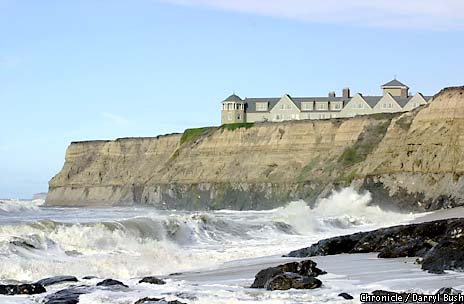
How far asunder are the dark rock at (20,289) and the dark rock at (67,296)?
524 mm

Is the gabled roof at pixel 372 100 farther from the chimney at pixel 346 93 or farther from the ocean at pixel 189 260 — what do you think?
the ocean at pixel 189 260

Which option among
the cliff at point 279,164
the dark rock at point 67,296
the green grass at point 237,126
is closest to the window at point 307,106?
the cliff at point 279,164

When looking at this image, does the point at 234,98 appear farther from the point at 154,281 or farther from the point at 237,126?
the point at 154,281

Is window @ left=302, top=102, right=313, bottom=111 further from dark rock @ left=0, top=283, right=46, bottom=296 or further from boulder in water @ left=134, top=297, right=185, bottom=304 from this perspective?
boulder in water @ left=134, top=297, right=185, bottom=304

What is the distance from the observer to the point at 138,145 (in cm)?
10019

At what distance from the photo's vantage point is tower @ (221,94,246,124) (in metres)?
108

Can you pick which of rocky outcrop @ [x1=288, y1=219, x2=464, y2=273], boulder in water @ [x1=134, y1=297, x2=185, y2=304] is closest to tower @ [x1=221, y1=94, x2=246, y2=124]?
rocky outcrop @ [x1=288, y1=219, x2=464, y2=273]

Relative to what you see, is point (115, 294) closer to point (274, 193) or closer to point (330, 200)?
point (330, 200)

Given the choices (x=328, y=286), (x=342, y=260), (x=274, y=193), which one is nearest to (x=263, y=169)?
(x=274, y=193)

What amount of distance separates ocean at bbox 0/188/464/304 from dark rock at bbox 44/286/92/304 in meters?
0.16

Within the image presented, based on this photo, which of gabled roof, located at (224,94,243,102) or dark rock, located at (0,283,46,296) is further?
gabled roof, located at (224,94,243,102)

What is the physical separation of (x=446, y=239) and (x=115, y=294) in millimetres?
7737

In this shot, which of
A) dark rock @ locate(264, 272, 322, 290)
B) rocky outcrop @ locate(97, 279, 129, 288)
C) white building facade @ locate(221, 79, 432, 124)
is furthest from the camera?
white building facade @ locate(221, 79, 432, 124)

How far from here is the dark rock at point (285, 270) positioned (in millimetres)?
17078
